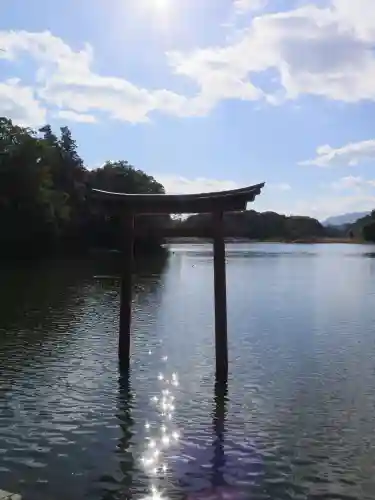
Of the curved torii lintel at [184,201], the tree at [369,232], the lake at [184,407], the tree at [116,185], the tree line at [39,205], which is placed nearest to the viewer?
the lake at [184,407]

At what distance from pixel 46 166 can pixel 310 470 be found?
7404cm

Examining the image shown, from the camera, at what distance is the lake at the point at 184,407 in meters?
9.84

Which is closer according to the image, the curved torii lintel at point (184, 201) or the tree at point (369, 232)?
the curved torii lintel at point (184, 201)

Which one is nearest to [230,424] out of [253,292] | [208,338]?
[208,338]

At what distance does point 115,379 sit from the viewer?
16.2 meters

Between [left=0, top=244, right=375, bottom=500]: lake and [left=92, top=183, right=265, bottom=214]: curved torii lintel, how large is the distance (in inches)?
180

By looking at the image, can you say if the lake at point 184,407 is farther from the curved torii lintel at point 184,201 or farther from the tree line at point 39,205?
the tree line at point 39,205

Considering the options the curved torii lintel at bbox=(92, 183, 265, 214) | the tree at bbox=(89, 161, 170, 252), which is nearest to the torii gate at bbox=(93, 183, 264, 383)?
the curved torii lintel at bbox=(92, 183, 265, 214)

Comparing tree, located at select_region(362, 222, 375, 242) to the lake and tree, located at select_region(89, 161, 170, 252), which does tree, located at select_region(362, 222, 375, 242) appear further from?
the lake

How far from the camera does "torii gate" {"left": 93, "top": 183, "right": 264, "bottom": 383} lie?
1555 cm

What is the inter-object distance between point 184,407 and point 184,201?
17.4 ft

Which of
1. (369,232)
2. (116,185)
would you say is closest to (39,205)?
(116,185)

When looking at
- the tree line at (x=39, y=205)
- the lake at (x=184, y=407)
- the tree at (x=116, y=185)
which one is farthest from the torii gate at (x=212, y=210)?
the tree at (x=116, y=185)

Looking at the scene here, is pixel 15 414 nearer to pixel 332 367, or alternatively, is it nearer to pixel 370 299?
pixel 332 367
